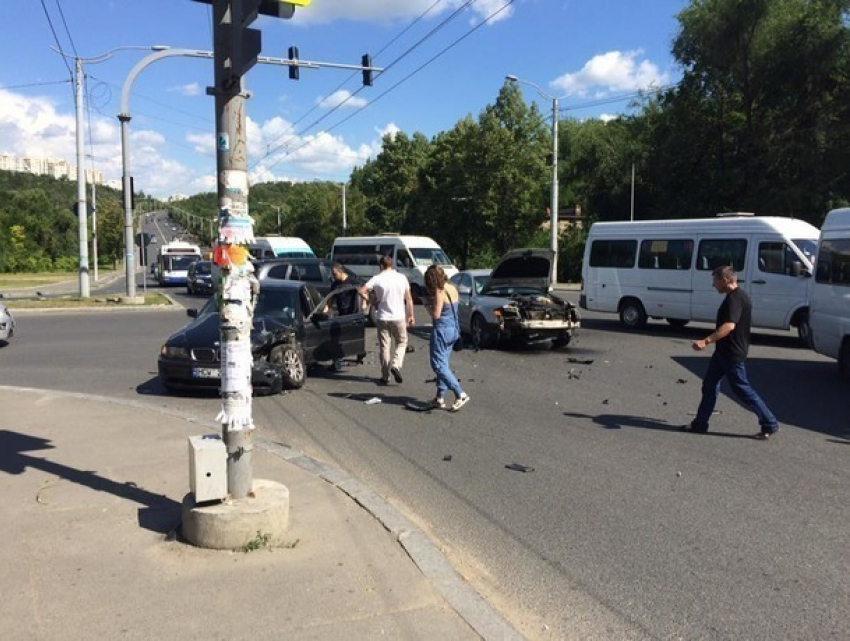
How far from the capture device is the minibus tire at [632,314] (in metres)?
→ 17.9

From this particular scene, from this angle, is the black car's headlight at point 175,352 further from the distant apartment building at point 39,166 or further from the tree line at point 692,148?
the distant apartment building at point 39,166

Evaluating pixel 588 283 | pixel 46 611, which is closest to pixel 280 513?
pixel 46 611

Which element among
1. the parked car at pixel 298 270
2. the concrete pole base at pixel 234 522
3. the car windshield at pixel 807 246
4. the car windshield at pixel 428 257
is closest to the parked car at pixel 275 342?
the concrete pole base at pixel 234 522

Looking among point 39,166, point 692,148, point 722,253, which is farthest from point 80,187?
point 39,166

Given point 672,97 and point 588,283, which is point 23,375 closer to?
point 588,283

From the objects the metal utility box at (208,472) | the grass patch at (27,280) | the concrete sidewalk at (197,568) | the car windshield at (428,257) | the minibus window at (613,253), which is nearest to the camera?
the concrete sidewalk at (197,568)

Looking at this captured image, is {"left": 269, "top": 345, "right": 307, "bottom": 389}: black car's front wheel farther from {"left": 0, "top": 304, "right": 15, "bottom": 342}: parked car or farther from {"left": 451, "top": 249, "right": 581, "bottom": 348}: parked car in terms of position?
{"left": 0, "top": 304, "right": 15, "bottom": 342}: parked car

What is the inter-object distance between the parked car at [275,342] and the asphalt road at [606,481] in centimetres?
31

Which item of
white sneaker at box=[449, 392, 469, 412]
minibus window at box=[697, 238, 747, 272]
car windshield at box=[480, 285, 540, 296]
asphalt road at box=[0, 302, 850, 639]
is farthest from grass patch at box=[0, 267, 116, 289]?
white sneaker at box=[449, 392, 469, 412]

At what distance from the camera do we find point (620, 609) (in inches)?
154

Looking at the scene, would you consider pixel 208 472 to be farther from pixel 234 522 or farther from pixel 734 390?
pixel 734 390

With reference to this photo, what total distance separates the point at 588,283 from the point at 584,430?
38.9ft

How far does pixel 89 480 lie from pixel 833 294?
391 inches

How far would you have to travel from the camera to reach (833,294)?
10.6m
